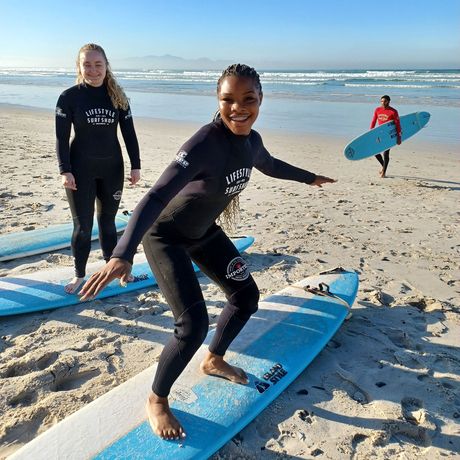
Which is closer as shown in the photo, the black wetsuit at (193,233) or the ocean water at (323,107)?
the black wetsuit at (193,233)

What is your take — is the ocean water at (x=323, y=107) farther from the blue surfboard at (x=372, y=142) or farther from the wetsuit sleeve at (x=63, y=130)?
the wetsuit sleeve at (x=63, y=130)

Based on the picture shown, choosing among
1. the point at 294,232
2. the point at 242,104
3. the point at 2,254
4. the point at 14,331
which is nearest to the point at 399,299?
the point at 294,232

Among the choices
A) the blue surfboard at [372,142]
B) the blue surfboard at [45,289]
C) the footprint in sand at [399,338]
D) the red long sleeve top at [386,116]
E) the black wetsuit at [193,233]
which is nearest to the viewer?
the black wetsuit at [193,233]

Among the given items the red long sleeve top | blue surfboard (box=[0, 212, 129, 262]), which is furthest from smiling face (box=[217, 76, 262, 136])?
the red long sleeve top

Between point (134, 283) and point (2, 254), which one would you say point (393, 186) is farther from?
point (2, 254)

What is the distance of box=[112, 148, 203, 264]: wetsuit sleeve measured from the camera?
192 centimetres

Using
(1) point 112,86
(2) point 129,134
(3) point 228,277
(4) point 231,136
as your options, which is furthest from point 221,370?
(1) point 112,86

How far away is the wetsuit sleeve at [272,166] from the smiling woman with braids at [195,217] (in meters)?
0.11

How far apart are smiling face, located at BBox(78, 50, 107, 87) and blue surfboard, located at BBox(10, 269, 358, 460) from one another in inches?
81.1

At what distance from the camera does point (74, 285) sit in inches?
156

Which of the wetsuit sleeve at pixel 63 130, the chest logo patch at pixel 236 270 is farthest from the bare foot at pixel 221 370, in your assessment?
the wetsuit sleeve at pixel 63 130

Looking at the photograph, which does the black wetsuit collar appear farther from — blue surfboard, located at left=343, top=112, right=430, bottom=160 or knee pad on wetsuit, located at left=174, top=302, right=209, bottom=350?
blue surfboard, located at left=343, top=112, right=430, bottom=160

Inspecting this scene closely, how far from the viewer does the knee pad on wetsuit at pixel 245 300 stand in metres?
2.60

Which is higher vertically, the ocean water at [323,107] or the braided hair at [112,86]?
the braided hair at [112,86]
